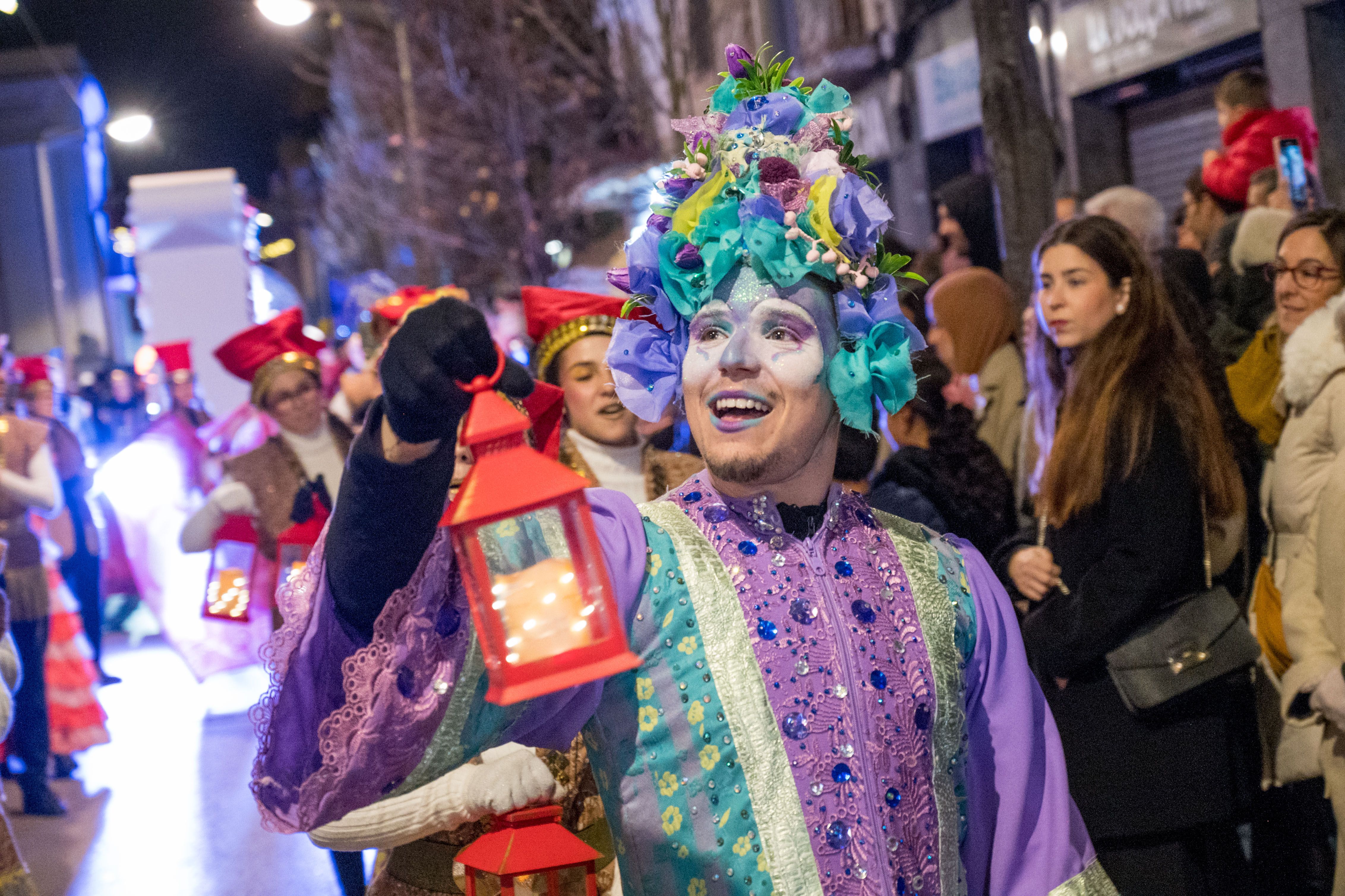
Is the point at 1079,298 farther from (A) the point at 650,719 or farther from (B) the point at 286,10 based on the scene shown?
(B) the point at 286,10

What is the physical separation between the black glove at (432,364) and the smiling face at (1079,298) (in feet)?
8.35

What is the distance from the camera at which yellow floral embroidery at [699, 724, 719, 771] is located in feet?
5.99

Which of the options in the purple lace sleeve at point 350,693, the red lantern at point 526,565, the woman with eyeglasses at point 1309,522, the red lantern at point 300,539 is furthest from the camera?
the red lantern at point 300,539

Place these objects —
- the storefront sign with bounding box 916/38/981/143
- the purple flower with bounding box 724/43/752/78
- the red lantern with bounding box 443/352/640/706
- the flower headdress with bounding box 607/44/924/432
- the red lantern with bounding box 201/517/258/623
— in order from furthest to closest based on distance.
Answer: the storefront sign with bounding box 916/38/981/143, the red lantern with bounding box 201/517/258/623, the purple flower with bounding box 724/43/752/78, the flower headdress with bounding box 607/44/924/432, the red lantern with bounding box 443/352/640/706

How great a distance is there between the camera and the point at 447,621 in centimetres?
155

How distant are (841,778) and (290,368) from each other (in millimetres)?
4708

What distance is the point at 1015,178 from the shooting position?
655 cm

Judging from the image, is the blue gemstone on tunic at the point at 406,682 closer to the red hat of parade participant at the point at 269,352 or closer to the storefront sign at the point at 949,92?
the red hat of parade participant at the point at 269,352

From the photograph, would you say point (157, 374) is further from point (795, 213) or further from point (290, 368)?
point (795, 213)

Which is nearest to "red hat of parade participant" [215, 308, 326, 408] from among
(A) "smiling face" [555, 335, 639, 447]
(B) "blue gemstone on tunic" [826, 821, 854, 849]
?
(A) "smiling face" [555, 335, 639, 447]

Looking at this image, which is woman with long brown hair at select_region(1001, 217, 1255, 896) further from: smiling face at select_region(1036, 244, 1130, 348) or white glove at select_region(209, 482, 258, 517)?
white glove at select_region(209, 482, 258, 517)

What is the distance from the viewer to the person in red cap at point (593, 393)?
3906mm

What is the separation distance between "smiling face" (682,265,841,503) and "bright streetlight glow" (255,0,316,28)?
12.0m

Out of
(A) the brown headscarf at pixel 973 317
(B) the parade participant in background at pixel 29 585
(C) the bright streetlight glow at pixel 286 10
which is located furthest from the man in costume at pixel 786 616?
(C) the bright streetlight glow at pixel 286 10
